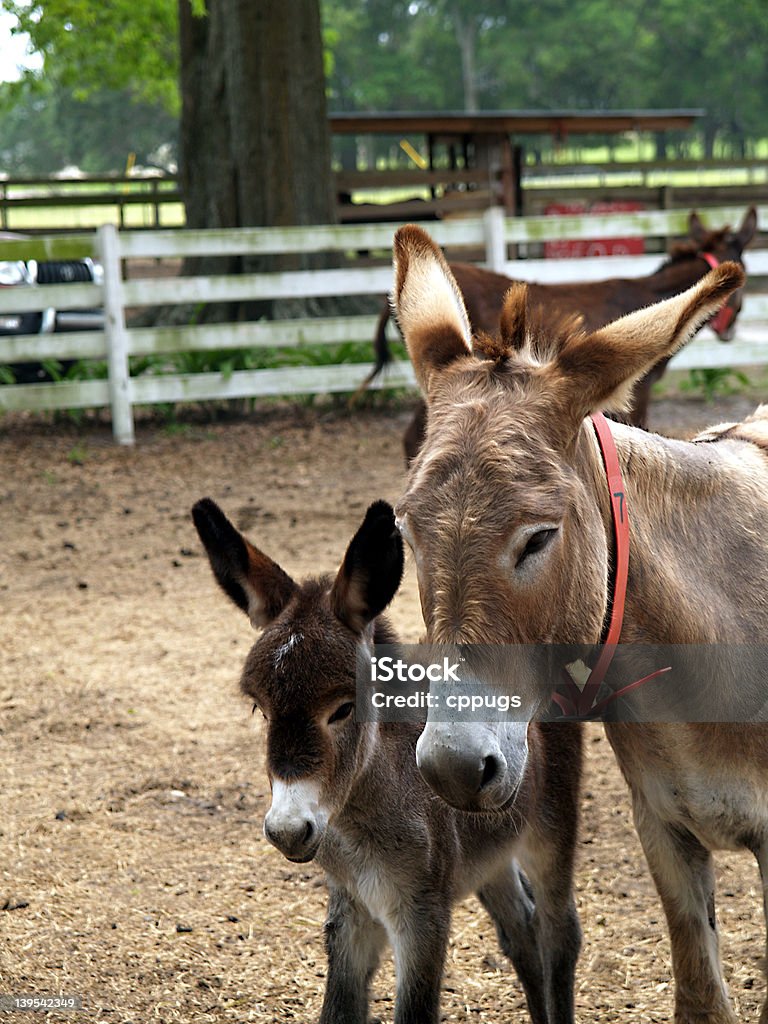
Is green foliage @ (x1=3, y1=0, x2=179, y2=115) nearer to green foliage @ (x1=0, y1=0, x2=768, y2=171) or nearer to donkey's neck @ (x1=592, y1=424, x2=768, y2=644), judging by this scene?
donkey's neck @ (x1=592, y1=424, x2=768, y2=644)

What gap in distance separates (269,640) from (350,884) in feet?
2.31

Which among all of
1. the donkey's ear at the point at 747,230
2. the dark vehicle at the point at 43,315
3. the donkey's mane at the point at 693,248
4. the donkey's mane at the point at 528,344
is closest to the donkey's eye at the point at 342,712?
the donkey's mane at the point at 528,344

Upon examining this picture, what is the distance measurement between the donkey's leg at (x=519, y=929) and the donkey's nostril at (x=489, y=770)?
1.56m

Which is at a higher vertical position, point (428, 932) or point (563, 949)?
point (428, 932)

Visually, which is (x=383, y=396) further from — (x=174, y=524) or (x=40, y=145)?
(x=40, y=145)

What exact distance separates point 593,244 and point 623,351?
15.6 meters

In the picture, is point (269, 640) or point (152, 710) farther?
point (152, 710)

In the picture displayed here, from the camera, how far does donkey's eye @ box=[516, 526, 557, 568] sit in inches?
85.4

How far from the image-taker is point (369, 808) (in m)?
3.08

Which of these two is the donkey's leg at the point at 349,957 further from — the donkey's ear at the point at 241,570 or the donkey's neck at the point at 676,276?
the donkey's neck at the point at 676,276

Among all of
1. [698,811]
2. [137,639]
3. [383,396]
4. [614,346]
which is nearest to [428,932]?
[698,811]

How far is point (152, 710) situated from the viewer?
208 inches

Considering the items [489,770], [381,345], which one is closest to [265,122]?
[381,345]

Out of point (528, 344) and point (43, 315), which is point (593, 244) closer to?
point (43, 315)
